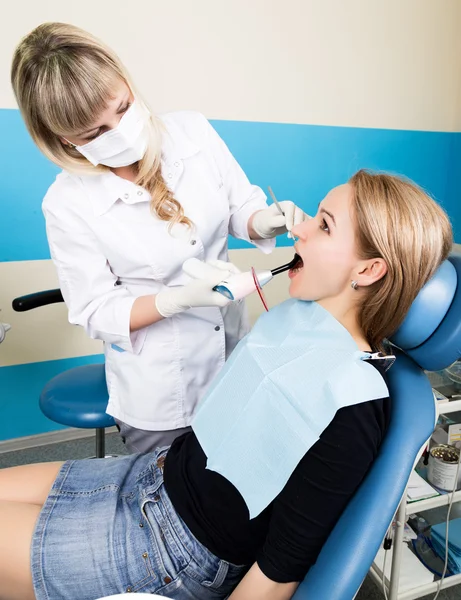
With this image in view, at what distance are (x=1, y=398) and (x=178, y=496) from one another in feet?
5.23

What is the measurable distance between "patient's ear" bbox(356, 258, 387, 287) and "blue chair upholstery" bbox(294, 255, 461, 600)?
0.27ft

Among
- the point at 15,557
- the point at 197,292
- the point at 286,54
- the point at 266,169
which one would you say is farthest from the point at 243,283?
the point at 286,54

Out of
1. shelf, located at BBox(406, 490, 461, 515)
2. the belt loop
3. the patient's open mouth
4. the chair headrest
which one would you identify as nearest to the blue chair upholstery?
the chair headrest

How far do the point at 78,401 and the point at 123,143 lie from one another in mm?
819

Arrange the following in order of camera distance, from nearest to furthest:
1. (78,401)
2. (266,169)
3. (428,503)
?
(428,503) → (78,401) → (266,169)

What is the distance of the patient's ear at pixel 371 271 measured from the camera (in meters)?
0.87

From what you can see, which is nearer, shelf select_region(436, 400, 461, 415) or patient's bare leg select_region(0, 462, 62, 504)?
patient's bare leg select_region(0, 462, 62, 504)

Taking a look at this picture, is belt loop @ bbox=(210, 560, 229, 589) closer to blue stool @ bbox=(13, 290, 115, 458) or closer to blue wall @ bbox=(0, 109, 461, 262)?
blue stool @ bbox=(13, 290, 115, 458)

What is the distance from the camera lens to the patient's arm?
2.49 feet

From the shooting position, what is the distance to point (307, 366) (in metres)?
0.86

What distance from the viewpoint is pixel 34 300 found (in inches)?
58.1

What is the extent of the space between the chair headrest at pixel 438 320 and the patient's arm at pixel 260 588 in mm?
460

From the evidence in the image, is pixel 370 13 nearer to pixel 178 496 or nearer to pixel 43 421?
A: pixel 178 496

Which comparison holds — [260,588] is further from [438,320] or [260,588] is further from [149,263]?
[149,263]
